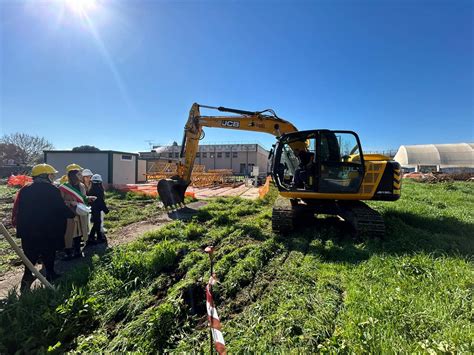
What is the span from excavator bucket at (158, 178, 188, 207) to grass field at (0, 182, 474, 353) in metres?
4.57

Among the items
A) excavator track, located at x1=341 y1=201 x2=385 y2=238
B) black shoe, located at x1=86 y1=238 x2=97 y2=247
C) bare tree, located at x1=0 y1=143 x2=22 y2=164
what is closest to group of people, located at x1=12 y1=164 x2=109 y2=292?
black shoe, located at x1=86 y1=238 x2=97 y2=247

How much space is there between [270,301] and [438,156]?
8377cm

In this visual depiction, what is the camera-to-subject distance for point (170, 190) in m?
9.75

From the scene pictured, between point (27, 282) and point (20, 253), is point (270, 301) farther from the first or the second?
point (27, 282)

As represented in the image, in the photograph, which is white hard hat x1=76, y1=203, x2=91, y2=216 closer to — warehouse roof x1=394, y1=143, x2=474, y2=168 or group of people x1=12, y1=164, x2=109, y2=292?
group of people x1=12, y1=164, x2=109, y2=292

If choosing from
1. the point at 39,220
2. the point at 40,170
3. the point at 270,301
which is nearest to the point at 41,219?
the point at 39,220

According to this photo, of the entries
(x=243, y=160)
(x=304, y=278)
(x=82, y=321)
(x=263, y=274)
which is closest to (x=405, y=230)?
(x=304, y=278)

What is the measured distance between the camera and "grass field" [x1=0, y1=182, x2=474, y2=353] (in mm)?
2400

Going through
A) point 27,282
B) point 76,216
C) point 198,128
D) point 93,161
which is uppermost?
point 198,128

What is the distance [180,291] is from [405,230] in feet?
17.7

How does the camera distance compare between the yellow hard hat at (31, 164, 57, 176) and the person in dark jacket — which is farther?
the yellow hard hat at (31, 164, 57, 176)

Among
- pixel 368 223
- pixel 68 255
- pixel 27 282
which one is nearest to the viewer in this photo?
pixel 27 282

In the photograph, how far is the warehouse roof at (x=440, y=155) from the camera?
65062 millimetres

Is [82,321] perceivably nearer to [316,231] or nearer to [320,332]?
[320,332]
